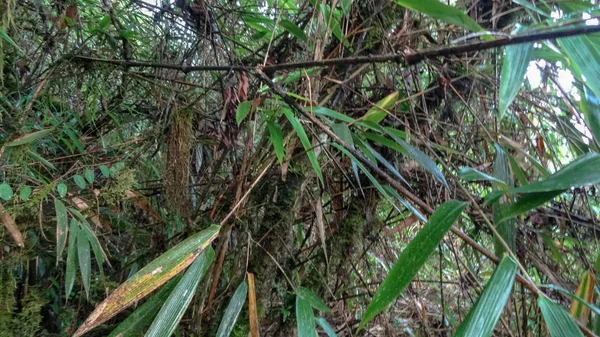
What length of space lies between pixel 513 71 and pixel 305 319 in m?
0.42

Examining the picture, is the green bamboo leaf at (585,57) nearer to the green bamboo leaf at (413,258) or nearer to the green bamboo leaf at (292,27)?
the green bamboo leaf at (413,258)

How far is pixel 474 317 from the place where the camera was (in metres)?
0.41

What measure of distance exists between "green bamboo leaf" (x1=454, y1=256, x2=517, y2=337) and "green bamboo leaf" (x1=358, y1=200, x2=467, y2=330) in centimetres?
7

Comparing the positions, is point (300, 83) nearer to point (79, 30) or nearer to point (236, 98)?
point (236, 98)

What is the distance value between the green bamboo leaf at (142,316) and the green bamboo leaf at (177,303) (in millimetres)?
39

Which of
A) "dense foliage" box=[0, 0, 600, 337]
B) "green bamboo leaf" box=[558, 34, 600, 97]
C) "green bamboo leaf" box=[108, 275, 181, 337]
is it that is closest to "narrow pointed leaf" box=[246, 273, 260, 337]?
"dense foliage" box=[0, 0, 600, 337]

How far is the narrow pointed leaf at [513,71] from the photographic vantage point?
1.33 ft

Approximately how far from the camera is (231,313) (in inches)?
23.6

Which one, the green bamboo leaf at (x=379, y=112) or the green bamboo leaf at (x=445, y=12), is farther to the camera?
the green bamboo leaf at (x=379, y=112)

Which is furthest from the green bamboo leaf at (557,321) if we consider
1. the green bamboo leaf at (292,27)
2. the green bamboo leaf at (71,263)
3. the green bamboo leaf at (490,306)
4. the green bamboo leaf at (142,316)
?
the green bamboo leaf at (71,263)

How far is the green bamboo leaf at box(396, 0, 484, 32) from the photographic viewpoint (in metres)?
0.44

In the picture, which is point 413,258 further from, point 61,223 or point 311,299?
point 61,223

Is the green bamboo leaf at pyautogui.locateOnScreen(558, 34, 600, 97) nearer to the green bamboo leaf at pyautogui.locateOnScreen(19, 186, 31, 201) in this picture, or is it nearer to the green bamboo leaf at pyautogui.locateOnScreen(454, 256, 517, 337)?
the green bamboo leaf at pyautogui.locateOnScreen(454, 256, 517, 337)

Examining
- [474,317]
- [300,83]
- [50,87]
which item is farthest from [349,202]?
[50,87]
